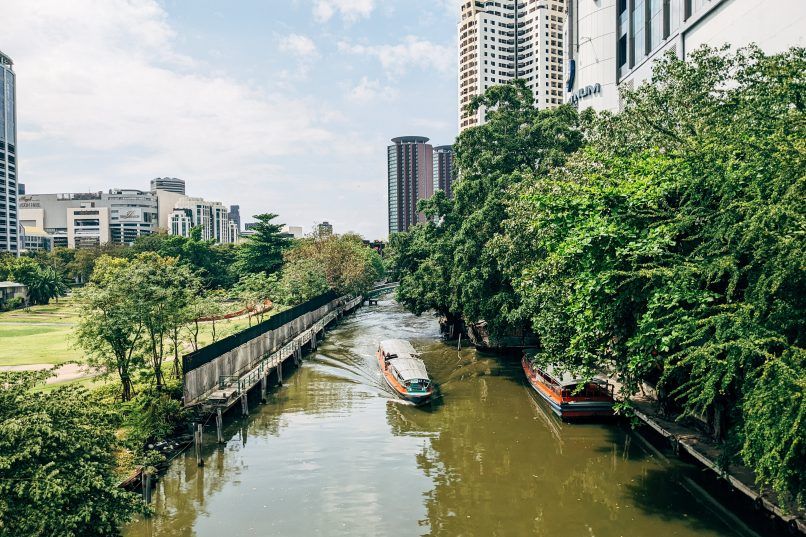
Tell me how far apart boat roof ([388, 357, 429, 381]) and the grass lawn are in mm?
15452

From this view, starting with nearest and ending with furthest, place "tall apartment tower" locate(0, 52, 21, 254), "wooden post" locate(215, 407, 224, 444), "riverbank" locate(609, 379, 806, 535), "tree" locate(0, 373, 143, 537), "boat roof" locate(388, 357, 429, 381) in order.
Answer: "tree" locate(0, 373, 143, 537) → "riverbank" locate(609, 379, 806, 535) → "wooden post" locate(215, 407, 224, 444) → "boat roof" locate(388, 357, 429, 381) → "tall apartment tower" locate(0, 52, 21, 254)

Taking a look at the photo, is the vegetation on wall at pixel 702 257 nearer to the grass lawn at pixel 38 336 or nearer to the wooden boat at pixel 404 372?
the wooden boat at pixel 404 372

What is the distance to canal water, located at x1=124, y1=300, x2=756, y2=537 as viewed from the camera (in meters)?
17.2

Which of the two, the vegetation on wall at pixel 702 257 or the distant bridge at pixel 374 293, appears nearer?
the vegetation on wall at pixel 702 257

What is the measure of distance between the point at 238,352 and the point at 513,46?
13986 centimetres

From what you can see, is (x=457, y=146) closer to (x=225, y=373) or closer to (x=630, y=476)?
(x=225, y=373)

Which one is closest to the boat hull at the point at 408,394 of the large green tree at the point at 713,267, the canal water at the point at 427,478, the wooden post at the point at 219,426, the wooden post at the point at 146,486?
the canal water at the point at 427,478

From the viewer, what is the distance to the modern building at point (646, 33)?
91.3 feet

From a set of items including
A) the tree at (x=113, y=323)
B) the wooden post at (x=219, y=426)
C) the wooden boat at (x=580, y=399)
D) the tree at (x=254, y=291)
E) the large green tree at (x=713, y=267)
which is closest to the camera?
the large green tree at (x=713, y=267)

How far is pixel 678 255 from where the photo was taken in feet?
54.2

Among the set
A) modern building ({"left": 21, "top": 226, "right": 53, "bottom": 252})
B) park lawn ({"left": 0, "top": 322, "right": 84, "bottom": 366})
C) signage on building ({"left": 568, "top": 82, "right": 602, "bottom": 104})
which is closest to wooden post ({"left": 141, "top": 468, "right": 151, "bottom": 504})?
park lawn ({"left": 0, "top": 322, "right": 84, "bottom": 366})

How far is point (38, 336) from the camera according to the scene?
48.7m

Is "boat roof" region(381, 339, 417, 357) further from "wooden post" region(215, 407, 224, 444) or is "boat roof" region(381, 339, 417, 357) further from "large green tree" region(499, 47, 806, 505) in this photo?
"large green tree" region(499, 47, 806, 505)

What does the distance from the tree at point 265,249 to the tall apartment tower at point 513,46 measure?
261 ft
